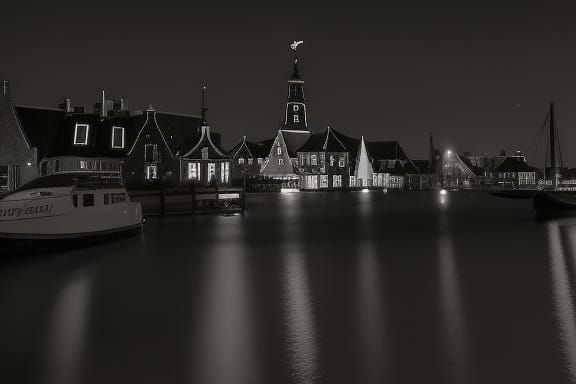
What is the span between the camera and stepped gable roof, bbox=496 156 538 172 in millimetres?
166750

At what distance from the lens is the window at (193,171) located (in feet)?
238

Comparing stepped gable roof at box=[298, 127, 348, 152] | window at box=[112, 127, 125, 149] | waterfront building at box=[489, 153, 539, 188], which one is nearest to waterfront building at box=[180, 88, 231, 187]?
window at box=[112, 127, 125, 149]

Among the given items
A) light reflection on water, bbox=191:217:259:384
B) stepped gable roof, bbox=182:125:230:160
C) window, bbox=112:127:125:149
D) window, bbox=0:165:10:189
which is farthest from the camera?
stepped gable roof, bbox=182:125:230:160

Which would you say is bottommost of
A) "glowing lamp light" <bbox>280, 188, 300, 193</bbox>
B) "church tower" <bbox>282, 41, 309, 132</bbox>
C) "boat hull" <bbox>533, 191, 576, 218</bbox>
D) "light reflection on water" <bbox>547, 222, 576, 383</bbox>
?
"light reflection on water" <bbox>547, 222, 576, 383</bbox>

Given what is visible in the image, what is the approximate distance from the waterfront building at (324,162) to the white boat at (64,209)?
284 ft

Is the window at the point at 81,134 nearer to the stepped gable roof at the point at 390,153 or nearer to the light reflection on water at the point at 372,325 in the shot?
the light reflection on water at the point at 372,325

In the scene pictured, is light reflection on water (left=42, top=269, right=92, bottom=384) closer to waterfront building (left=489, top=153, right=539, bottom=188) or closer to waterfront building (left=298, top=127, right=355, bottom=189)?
waterfront building (left=298, top=127, right=355, bottom=189)

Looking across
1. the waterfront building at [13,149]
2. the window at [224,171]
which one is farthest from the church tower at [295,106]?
the waterfront building at [13,149]

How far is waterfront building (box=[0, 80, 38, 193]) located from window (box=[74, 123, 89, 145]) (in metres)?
4.25

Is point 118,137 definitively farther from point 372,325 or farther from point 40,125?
point 372,325

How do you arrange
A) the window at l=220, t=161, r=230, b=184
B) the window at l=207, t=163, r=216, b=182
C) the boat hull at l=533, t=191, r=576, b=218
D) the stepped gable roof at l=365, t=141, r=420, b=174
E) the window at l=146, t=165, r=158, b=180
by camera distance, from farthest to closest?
the stepped gable roof at l=365, t=141, r=420, b=174, the window at l=220, t=161, r=230, b=184, the window at l=207, t=163, r=216, b=182, the window at l=146, t=165, r=158, b=180, the boat hull at l=533, t=191, r=576, b=218

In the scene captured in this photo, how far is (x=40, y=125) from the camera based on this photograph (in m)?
59.1

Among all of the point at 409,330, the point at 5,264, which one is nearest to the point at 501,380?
the point at 409,330

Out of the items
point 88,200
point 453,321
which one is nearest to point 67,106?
point 88,200
